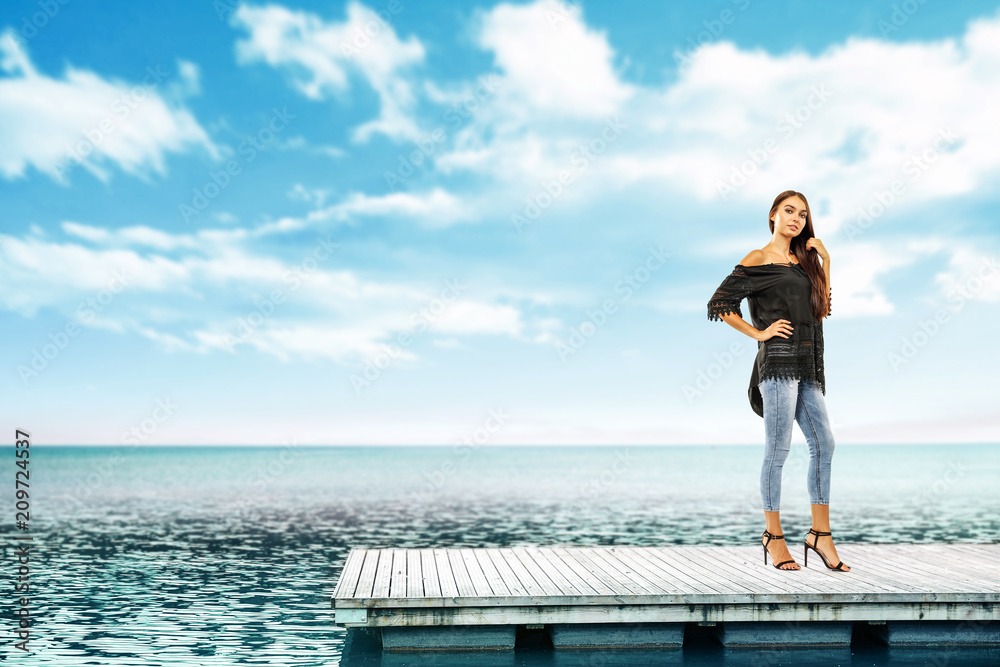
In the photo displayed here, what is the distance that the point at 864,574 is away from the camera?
350 inches

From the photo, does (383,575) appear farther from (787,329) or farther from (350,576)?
(787,329)

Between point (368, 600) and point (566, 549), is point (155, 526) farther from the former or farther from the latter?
point (368, 600)

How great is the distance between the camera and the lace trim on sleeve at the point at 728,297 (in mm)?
8367

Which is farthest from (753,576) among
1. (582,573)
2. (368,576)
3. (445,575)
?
(368,576)

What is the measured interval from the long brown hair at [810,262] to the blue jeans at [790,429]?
81cm

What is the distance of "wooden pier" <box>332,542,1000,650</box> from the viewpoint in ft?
25.7

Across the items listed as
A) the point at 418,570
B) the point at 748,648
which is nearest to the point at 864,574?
the point at 748,648

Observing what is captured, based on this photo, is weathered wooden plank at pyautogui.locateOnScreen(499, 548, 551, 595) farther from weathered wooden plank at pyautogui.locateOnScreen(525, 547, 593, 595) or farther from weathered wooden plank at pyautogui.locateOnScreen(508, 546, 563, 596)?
weathered wooden plank at pyautogui.locateOnScreen(525, 547, 593, 595)

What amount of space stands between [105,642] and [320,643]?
250 cm

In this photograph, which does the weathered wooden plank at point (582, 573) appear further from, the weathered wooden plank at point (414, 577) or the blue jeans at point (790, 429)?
the blue jeans at point (790, 429)

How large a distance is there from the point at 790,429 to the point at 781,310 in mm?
1215

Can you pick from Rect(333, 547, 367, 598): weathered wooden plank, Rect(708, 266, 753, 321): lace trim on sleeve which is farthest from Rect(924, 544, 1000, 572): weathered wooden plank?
Rect(333, 547, 367, 598): weathered wooden plank

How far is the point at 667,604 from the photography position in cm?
788

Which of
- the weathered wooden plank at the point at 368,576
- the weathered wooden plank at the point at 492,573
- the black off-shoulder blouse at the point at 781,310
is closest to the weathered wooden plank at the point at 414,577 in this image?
the weathered wooden plank at the point at 368,576
